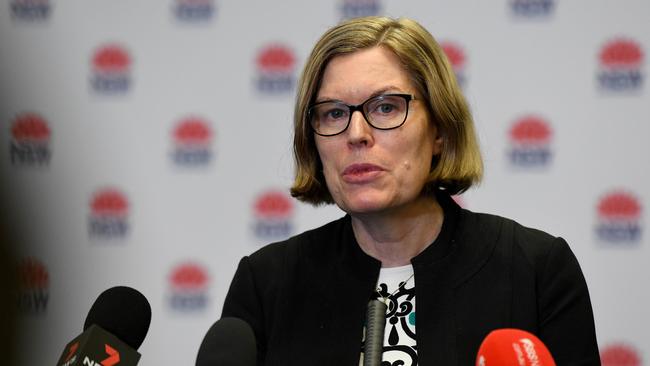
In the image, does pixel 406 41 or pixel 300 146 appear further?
pixel 300 146

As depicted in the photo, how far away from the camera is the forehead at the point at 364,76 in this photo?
1.38 meters

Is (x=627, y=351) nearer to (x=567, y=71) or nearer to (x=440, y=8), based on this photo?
(x=567, y=71)

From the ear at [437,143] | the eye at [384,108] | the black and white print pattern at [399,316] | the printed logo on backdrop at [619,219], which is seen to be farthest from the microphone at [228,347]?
the printed logo on backdrop at [619,219]

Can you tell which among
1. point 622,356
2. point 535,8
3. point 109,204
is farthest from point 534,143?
point 109,204

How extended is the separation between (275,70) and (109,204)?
0.67 metres

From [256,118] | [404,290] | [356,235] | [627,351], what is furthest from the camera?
[256,118]

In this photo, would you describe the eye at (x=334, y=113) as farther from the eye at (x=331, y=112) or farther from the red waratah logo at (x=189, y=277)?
the red waratah logo at (x=189, y=277)

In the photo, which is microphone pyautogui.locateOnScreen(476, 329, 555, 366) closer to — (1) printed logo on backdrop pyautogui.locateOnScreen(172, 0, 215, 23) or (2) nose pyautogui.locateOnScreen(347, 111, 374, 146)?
(2) nose pyautogui.locateOnScreen(347, 111, 374, 146)

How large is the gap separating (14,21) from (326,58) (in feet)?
5.05

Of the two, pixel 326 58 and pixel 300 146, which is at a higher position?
pixel 326 58

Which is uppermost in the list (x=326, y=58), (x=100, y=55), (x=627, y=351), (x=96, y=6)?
(x=96, y=6)

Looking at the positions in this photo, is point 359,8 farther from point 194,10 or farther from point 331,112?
point 331,112

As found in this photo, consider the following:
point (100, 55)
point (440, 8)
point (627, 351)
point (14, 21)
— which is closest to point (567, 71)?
point (440, 8)

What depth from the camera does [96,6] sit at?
262 centimetres
